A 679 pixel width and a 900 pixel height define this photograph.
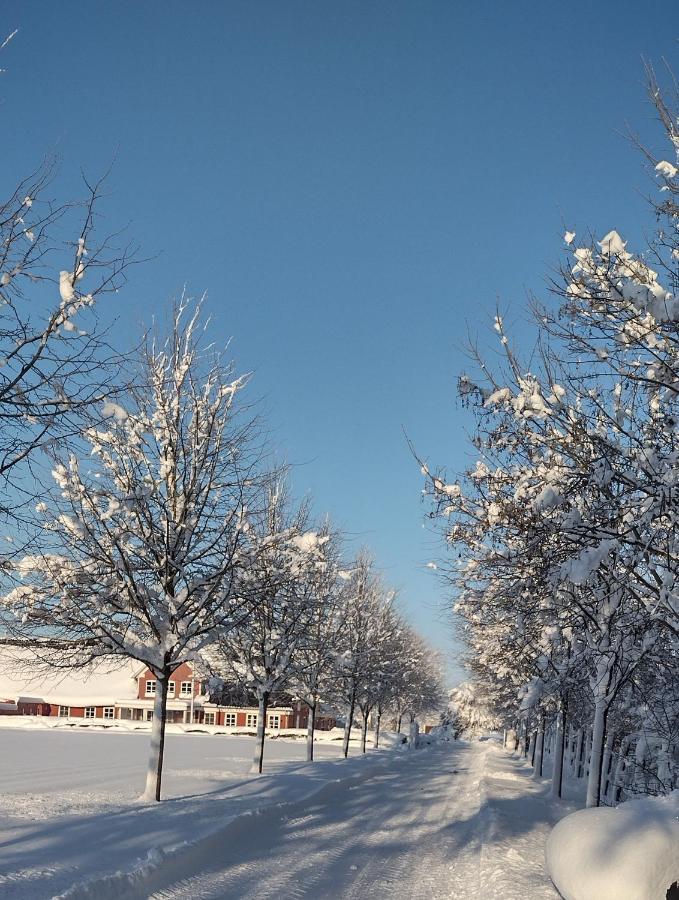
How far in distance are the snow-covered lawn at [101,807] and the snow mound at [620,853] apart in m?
4.73

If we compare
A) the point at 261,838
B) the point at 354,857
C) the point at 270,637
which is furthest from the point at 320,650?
the point at 354,857

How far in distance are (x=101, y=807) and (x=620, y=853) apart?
9.85 meters

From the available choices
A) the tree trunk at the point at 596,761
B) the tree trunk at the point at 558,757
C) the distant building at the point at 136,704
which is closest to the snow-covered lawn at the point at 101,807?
the tree trunk at the point at 596,761

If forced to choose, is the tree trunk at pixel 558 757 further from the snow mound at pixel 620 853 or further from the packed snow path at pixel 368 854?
the snow mound at pixel 620 853

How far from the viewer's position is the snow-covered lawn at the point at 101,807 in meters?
8.32

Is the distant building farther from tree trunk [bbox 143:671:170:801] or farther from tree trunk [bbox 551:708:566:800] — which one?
tree trunk [bbox 143:671:170:801]

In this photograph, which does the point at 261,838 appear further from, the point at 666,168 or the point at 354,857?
the point at 666,168

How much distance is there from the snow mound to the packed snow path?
2.18 meters

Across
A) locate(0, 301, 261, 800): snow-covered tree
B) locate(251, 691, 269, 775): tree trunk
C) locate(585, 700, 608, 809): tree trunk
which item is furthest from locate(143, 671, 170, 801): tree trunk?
locate(251, 691, 269, 775): tree trunk

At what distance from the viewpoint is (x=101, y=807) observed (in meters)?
13.3

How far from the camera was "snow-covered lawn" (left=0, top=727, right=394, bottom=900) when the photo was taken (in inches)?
328

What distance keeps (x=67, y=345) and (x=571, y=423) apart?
4.82m

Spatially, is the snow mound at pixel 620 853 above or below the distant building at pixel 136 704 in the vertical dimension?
above

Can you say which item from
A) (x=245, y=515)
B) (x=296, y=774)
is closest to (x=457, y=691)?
(x=296, y=774)
